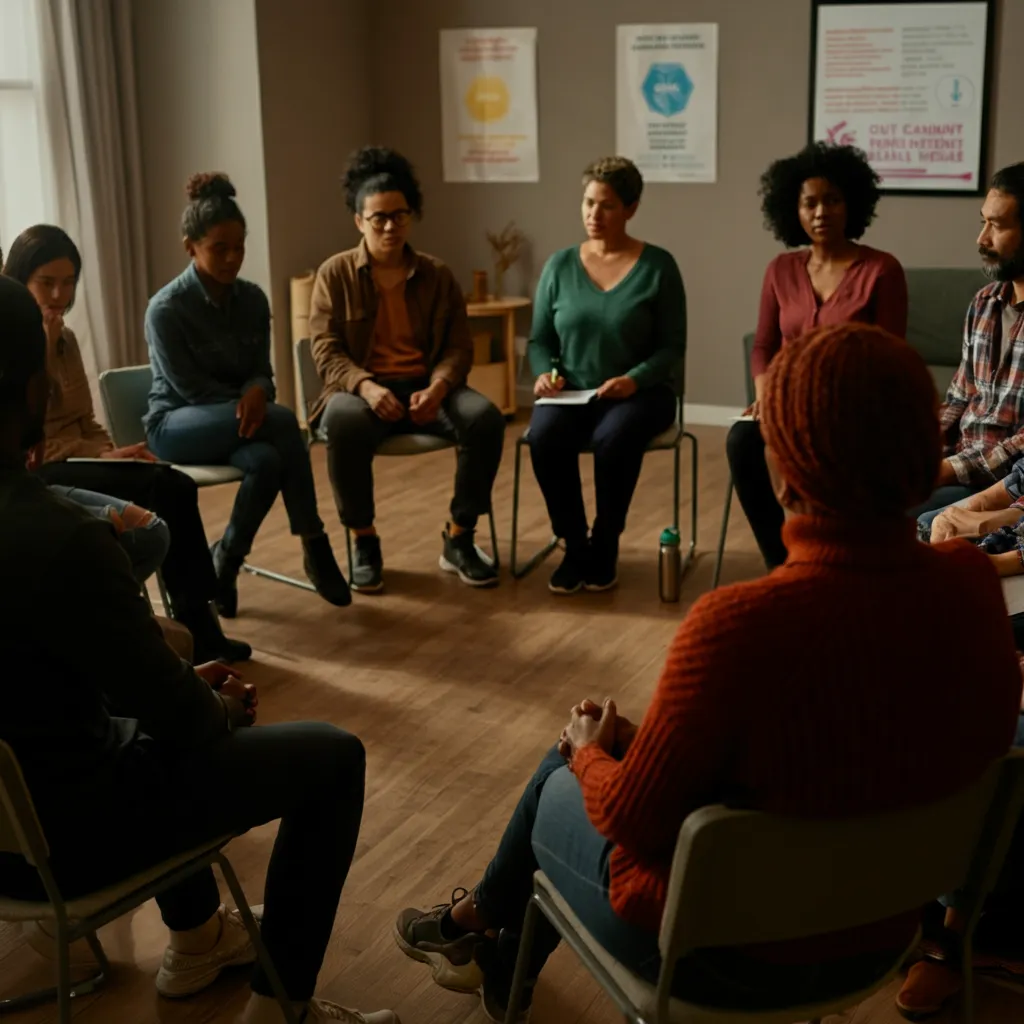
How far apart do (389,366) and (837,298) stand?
1378 mm

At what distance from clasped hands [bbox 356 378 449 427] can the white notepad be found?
1.02ft

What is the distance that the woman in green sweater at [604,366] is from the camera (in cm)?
404

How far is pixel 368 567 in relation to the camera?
407cm

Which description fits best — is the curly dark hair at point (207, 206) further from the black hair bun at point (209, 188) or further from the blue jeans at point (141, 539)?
the blue jeans at point (141, 539)

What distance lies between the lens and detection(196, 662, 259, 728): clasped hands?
1948 mm

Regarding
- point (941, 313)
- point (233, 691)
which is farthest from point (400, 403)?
point (233, 691)

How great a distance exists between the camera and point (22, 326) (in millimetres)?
1583

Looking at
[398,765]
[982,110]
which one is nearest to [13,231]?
[398,765]

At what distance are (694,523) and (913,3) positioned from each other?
2575 mm

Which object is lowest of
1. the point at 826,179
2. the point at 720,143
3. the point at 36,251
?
the point at 36,251

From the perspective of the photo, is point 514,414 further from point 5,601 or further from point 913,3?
point 5,601

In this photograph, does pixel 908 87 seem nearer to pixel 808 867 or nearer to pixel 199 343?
pixel 199 343

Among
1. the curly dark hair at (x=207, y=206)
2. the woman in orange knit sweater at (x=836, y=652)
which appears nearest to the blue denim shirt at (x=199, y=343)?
the curly dark hair at (x=207, y=206)

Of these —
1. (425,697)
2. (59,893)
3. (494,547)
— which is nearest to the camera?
(59,893)
